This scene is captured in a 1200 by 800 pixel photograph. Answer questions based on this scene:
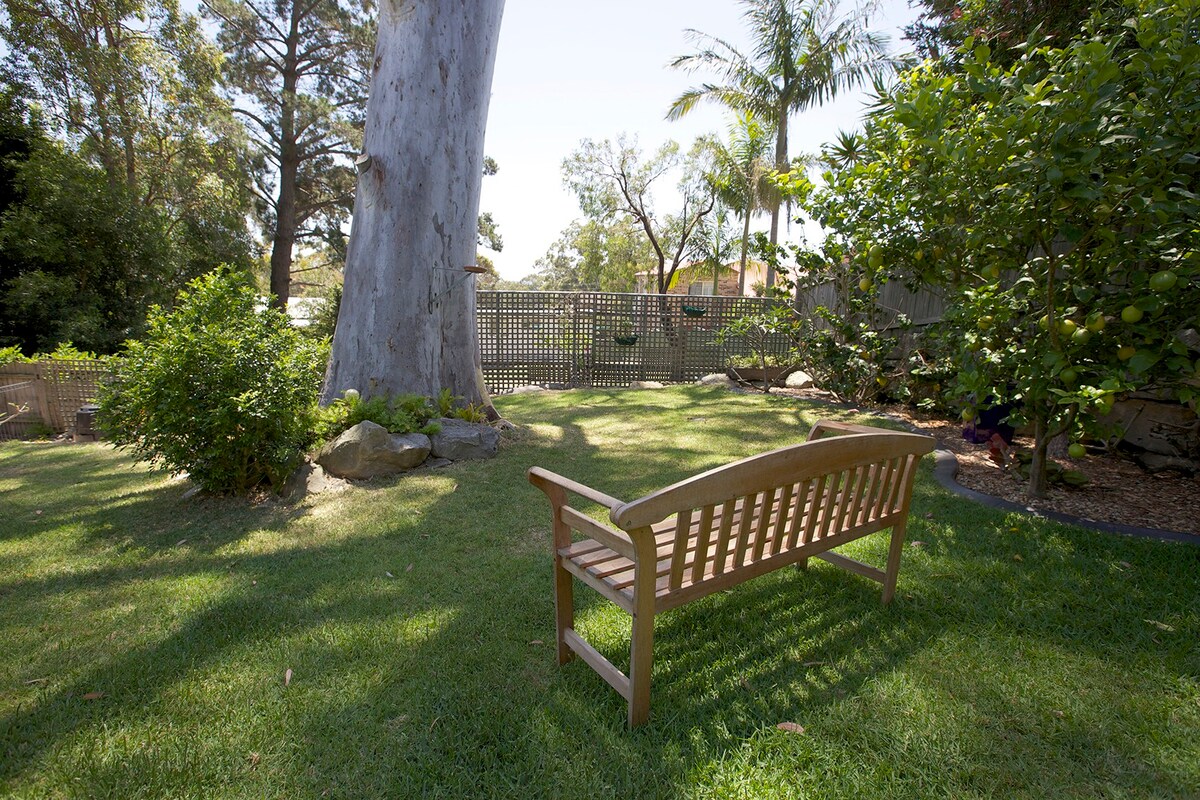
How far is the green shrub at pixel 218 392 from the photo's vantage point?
388 centimetres

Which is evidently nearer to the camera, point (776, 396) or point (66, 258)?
point (776, 396)

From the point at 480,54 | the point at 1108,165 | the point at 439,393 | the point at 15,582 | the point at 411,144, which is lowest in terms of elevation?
the point at 15,582

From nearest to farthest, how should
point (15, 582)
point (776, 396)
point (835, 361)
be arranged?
point (15, 582), point (835, 361), point (776, 396)

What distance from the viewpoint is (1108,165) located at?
9.44ft

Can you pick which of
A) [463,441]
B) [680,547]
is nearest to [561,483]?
[680,547]

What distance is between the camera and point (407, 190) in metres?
5.89

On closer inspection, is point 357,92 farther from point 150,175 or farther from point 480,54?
point 480,54

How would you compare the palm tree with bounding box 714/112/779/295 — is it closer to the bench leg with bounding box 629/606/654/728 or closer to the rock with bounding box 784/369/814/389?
the rock with bounding box 784/369/814/389

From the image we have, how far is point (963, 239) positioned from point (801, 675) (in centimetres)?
304

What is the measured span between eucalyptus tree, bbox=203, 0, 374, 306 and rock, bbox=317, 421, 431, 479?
16897 millimetres

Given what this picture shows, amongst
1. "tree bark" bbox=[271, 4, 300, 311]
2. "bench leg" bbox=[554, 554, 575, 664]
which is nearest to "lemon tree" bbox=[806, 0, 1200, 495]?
"bench leg" bbox=[554, 554, 575, 664]

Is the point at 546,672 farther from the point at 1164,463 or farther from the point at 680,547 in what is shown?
the point at 1164,463

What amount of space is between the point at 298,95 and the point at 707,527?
828 inches

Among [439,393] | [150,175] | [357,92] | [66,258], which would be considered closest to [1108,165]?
[439,393]
